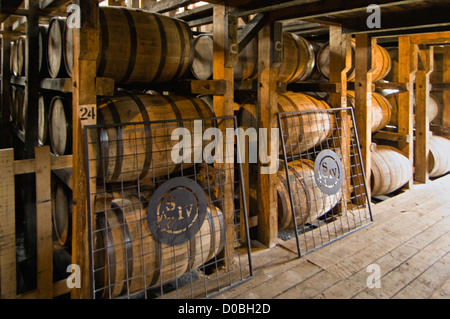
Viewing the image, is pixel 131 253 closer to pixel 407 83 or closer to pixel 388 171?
pixel 388 171

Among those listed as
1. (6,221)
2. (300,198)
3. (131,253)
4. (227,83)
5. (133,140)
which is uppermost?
(227,83)

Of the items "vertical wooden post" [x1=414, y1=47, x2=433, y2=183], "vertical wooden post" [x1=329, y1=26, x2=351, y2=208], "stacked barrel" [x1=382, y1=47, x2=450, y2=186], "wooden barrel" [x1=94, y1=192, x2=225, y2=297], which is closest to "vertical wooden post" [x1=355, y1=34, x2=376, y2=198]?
"vertical wooden post" [x1=329, y1=26, x2=351, y2=208]

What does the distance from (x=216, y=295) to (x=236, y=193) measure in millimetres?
1549

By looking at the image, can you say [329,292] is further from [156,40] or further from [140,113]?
[156,40]

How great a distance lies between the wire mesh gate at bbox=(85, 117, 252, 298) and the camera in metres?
2.68

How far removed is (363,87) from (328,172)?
5.70ft

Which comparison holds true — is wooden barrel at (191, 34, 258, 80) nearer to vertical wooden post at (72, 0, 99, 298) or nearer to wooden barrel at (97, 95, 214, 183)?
wooden barrel at (97, 95, 214, 183)

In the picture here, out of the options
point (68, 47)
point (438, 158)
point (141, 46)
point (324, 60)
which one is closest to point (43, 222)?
point (68, 47)

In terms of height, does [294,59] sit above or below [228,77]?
above

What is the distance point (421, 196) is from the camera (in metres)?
5.84

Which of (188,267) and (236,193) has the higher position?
(236,193)

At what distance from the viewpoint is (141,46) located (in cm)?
293

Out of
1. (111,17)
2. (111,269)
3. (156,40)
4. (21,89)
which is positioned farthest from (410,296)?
(21,89)

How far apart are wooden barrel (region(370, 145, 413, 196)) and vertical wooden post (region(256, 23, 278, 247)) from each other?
2471 millimetres
